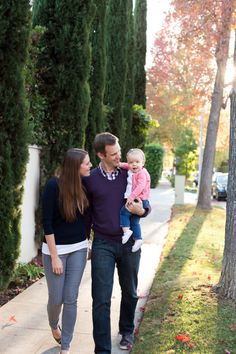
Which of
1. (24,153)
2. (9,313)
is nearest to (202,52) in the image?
(24,153)

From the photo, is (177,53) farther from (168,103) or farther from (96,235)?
(96,235)

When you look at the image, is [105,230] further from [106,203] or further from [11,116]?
[11,116]

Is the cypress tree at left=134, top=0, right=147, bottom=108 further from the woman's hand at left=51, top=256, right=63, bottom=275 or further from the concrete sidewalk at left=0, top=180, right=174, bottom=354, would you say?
the woman's hand at left=51, top=256, right=63, bottom=275

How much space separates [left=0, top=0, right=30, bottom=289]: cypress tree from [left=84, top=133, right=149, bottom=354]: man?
2.03 meters

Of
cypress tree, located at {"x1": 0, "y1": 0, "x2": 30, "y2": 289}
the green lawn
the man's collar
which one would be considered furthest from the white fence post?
the man's collar

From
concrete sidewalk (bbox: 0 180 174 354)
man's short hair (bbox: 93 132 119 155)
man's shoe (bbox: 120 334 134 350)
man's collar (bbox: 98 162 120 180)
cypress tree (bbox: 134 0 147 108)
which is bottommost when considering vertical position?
concrete sidewalk (bbox: 0 180 174 354)

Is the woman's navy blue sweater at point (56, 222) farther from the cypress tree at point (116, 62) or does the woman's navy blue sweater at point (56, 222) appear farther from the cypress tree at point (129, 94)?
the cypress tree at point (129, 94)

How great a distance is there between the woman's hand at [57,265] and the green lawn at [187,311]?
1103 millimetres

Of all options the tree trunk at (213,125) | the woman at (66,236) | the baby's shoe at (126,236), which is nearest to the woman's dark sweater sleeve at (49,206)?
the woman at (66,236)

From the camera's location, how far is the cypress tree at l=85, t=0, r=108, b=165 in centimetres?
1003

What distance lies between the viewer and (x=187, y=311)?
5.31 meters

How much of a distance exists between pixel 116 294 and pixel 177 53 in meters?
27.2

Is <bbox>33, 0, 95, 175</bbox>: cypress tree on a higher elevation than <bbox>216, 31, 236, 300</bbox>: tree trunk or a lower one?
higher

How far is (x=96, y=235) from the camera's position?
4.19m
